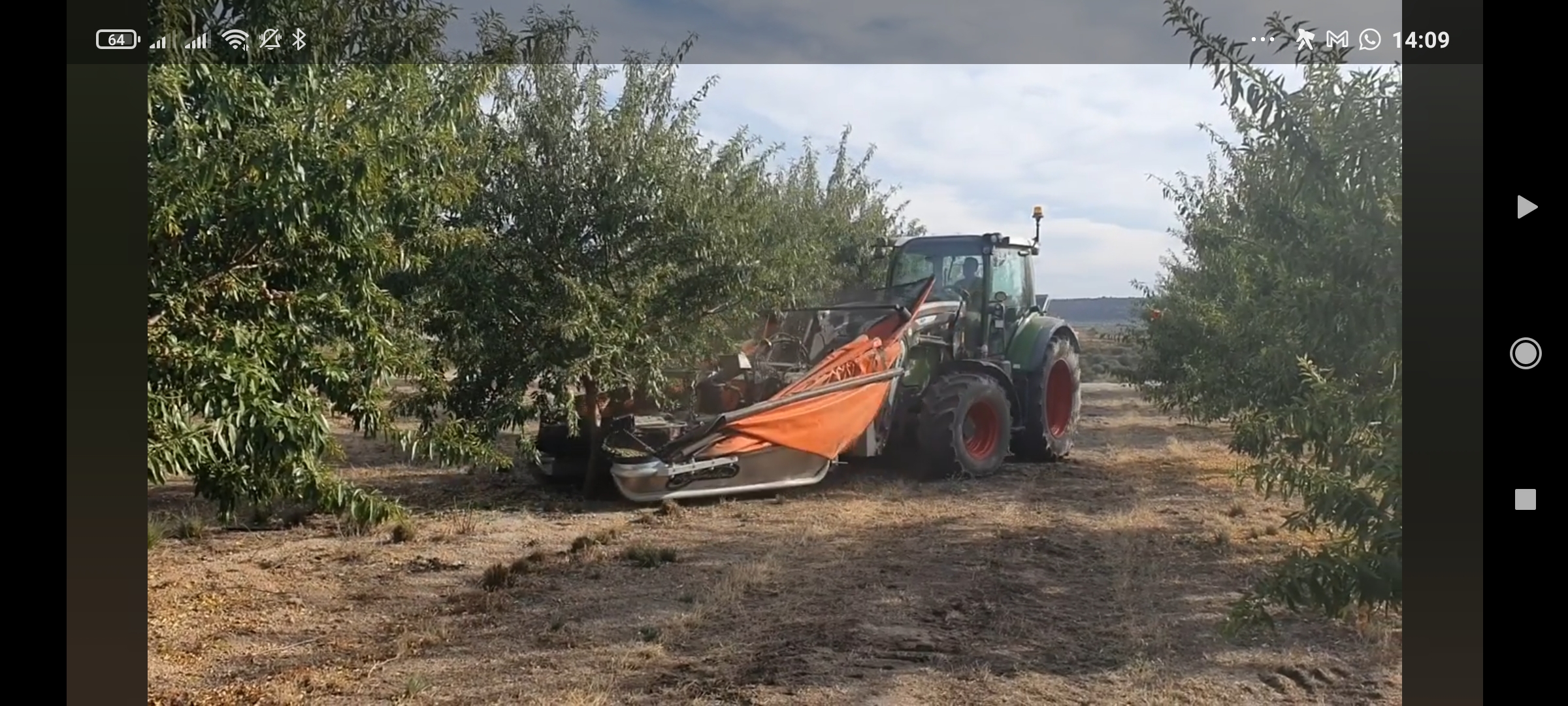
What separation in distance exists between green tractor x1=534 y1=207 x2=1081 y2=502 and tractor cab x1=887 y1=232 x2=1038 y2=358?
0.05 feet

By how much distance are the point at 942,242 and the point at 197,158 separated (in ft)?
27.9

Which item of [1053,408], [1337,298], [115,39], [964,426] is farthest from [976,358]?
[115,39]

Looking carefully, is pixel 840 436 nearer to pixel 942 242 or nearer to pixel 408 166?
pixel 942 242

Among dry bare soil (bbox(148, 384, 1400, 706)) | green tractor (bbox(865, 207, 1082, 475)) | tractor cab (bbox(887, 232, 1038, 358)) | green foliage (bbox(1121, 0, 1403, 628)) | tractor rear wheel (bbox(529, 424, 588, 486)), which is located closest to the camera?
green foliage (bbox(1121, 0, 1403, 628))

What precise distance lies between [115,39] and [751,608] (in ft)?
13.5

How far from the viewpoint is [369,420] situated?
4492 millimetres

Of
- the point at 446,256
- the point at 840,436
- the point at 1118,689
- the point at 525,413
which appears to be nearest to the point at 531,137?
the point at 446,256

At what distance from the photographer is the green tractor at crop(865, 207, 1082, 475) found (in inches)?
392

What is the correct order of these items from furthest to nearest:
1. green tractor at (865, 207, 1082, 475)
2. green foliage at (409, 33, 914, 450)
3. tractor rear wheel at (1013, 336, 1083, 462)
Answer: tractor rear wheel at (1013, 336, 1083, 462) < green tractor at (865, 207, 1082, 475) < green foliage at (409, 33, 914, 450)

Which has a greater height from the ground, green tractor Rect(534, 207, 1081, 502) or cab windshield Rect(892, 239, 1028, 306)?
cab windshield Rect(892, 239, 1028, 306)

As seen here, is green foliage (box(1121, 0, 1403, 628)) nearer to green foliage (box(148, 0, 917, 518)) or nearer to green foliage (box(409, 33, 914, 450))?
green foliage (box(148, 0, 917, 518))

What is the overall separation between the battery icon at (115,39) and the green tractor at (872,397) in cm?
625

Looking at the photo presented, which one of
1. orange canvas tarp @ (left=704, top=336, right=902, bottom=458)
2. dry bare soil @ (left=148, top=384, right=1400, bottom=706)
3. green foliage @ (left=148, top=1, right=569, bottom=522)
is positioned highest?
green foliage @ (left=148, top=1, right=569, bottom=522)

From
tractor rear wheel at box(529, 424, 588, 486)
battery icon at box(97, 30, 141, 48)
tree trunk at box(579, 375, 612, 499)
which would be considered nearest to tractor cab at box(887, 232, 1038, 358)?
tree trunk at box(579, 375, 612, 499)
